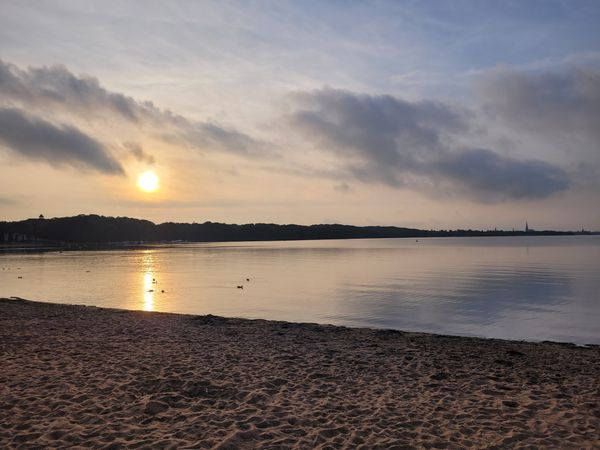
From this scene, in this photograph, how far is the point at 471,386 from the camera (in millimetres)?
11250

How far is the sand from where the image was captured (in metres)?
8.11

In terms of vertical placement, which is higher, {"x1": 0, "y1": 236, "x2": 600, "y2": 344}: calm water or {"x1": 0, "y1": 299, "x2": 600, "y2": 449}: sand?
{"x1": 0, "y1": 299, "x2": 600, "y2": 449}: sand

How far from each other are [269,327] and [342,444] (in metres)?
12.5

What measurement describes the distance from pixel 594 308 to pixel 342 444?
1130 inches

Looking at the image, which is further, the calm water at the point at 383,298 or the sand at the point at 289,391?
the calm water at the point at 383,298

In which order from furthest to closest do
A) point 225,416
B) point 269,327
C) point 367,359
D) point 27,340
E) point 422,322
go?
point 422,322, point 269,327, point 27,340, point 367,359, point 225,416

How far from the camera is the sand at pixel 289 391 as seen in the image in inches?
319

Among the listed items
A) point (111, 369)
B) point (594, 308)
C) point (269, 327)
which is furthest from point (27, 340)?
point (594, 308)

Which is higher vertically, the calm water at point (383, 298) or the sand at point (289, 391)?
the sand at point (289, 391)

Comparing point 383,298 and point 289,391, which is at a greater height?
point 289,391

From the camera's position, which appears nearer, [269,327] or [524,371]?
[524,371]

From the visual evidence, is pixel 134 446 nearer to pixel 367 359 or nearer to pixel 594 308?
pixel 367 359

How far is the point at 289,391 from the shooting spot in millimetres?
10672

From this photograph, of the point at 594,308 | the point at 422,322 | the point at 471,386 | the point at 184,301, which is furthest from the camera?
the point at 184,301
